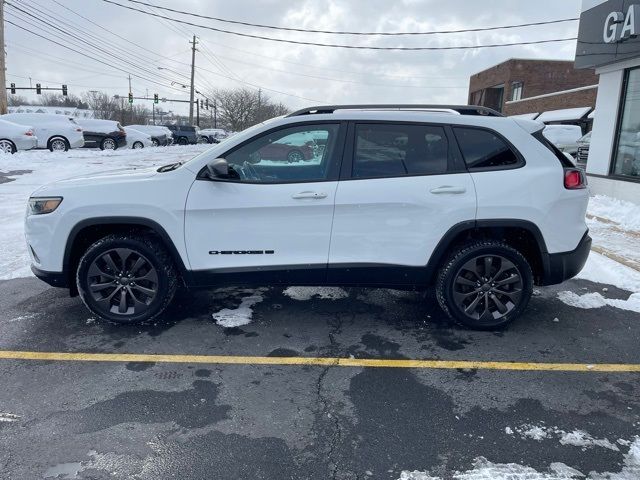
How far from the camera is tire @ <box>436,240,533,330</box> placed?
4145mm

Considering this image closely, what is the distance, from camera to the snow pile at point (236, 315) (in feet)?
14.4

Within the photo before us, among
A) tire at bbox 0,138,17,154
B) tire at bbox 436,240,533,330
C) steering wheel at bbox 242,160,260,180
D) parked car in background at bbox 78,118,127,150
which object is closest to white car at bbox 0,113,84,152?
tire at bbox 0,138,17,154

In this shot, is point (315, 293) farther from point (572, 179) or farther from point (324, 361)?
point (572, 179)

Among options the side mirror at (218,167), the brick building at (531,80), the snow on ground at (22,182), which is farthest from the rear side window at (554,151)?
the brick building at (531,80)

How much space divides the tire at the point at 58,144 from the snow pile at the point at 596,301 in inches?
882

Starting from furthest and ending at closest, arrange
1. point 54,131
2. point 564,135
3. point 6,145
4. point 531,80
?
point 531,80
point 564,135
point 54,131
point 6,145

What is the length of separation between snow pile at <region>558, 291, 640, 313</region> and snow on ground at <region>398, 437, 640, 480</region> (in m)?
2.64

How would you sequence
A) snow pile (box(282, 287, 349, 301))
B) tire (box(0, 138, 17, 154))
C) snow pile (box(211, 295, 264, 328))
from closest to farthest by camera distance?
snow pile (box(211, 295, 264, 328)) → snow pile (box(282, 287, 349, 301)) → tire (box(0, 138, 17, 154))

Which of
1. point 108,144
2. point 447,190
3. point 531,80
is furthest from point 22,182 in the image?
point 531,80

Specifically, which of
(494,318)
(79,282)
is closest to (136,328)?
(79,282)

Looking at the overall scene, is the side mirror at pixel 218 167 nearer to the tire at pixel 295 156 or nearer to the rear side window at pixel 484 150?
the tire at pixel 295 156

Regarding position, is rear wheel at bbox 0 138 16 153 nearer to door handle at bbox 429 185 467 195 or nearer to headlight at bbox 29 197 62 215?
headlight at bbox 29 197 62 215

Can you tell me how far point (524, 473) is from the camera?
2.53 meters

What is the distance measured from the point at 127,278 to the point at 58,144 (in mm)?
20987
